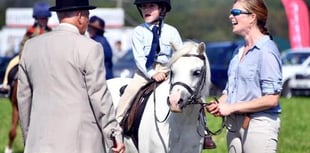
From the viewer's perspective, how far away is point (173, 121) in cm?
932

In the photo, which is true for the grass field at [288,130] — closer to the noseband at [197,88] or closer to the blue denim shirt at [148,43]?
the blue denim shirt at [148,43]

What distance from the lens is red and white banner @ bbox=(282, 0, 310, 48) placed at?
4478 cm

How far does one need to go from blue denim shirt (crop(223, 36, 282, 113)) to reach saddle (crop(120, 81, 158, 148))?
7.57 ft

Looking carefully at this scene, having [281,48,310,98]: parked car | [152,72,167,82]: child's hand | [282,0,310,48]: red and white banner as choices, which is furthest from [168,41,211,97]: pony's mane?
[282,0,310,48]: red and white banner

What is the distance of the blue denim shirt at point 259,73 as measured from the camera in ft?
25.1

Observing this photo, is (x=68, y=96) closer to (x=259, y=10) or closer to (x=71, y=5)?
(x=71, y=5)

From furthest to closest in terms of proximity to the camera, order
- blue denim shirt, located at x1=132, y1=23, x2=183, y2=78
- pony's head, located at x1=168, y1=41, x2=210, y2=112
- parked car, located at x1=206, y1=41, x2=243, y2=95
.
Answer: parked car, located at x1=206, y1=41, x2=243, y2=95 < blue denim shirt, located at x1=132, y1=23, x2=183, y2=78 < pony's head, located at x1=168, y1=41, x2=210, y2=112

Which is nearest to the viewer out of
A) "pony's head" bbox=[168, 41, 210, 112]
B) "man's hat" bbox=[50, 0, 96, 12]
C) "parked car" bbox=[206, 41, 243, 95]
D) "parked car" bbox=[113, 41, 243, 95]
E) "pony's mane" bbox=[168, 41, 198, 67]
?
"man's hat" bbox=[50, 0, 96, 12]

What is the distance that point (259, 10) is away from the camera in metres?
7.76

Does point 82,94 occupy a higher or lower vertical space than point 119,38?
higher

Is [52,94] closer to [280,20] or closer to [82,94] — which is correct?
[82,94]

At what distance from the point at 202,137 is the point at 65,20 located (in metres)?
2.46

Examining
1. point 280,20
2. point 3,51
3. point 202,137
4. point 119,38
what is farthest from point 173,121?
point 280,20

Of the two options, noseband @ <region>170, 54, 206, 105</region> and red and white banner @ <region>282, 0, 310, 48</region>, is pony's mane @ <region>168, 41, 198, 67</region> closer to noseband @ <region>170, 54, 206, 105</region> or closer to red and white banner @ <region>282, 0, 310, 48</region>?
noseband @ <region>170, 54, 206, 105</region>
